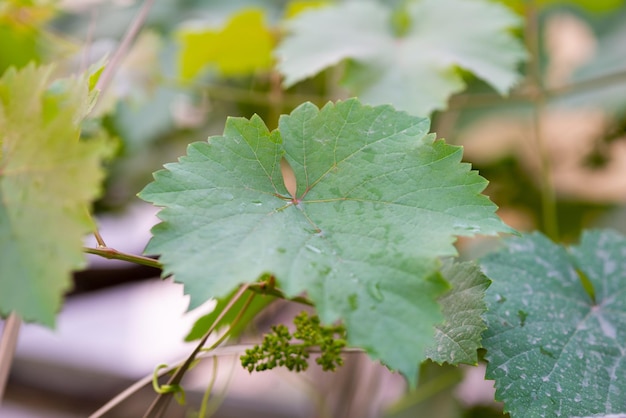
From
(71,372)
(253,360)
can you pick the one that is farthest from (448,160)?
(71,372)

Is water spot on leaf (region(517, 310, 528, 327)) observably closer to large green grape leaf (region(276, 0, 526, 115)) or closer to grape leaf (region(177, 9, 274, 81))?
large green grape leaf (region(276, 0, 526, 115))

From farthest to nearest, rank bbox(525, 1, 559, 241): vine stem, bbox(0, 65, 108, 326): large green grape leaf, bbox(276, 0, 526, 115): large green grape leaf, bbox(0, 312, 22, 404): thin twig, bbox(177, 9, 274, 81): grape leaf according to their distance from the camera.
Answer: bbox(177, 9, 274, 81): grape leaf
bbox(525, 1, 559, 241): vine stem
bbox(276, 0, 526, 115): large green grape leaf
bbox(0, 312, 22, 404): thin twig
bbox(0, 65, 108, 326): large green grape leaf

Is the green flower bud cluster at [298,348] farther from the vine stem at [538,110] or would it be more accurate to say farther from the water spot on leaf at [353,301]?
the vine stem at [538,110]

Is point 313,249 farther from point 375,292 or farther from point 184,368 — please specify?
point 184,368

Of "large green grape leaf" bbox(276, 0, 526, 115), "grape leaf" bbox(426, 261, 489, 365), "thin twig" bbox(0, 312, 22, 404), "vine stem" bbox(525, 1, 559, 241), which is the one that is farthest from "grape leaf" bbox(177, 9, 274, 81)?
"grape leaf" bbox(426, 261, 489, 365)

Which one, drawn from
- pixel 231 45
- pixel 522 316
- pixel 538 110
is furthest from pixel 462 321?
pixel 231 45

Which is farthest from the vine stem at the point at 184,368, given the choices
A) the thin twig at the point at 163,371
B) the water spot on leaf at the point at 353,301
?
the water spot on leaf at the point at 353,301
